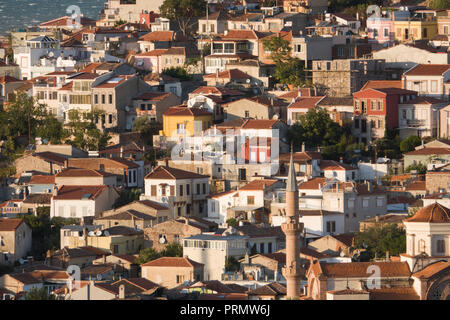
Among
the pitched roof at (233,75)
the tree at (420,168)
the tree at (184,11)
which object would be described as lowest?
the tree at (420,168)

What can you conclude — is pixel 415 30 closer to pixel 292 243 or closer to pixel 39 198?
pixel 39 198

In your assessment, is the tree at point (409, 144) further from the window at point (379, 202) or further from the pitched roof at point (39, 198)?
the pitched roof at point (39, 198)

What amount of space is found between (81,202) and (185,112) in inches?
270

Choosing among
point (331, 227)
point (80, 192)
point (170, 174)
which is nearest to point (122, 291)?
point (331, 227)

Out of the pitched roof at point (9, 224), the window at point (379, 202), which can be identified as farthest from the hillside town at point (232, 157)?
the pitched roof at point (9, 224)

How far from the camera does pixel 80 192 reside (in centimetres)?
5000

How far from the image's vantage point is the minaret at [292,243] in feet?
121

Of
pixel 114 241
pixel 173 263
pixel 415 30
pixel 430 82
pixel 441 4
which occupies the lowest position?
pixel 114 241

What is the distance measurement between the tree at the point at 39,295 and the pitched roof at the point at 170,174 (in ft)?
36.6

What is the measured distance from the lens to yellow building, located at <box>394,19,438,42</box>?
65000mm

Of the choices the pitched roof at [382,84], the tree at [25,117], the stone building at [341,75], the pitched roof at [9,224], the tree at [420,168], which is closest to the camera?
the pitched roof at [9,224]
